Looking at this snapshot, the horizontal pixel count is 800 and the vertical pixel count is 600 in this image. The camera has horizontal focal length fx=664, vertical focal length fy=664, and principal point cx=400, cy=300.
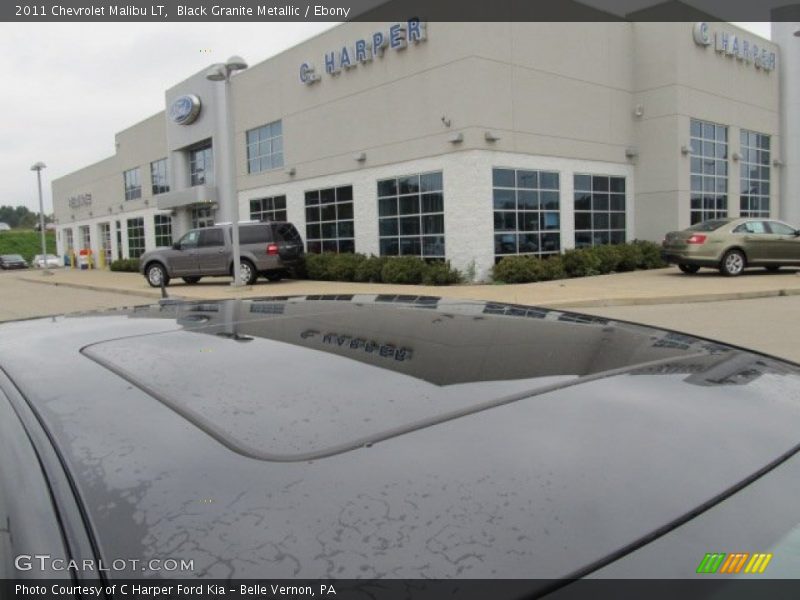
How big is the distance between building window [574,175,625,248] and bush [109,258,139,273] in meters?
24.6

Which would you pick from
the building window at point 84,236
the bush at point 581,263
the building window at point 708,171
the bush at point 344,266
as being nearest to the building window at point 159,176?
the building window at point 84,236

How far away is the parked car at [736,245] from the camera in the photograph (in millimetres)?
17703

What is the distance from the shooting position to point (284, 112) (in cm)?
2567

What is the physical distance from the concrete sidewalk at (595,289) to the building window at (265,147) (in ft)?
→ 23.0

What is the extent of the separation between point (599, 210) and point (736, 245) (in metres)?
5.55

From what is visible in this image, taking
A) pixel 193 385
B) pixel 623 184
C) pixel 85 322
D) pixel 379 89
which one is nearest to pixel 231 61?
pixel 379 89

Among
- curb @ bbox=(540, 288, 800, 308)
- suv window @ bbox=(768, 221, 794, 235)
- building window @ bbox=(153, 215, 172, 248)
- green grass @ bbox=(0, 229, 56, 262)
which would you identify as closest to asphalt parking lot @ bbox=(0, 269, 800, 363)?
curb @ bbox=(540, 288, 800, 308)

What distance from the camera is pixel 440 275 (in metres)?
18.3

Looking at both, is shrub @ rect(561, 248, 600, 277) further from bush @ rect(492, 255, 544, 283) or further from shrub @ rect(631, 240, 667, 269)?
shrub @ rect(631, 240, 667, 269)

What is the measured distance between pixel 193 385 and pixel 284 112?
25441 millimetres

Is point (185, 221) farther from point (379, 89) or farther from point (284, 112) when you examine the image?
point (379, 89)

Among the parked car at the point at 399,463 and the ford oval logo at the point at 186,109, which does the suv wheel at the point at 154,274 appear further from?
the parked car at the point at 399,463

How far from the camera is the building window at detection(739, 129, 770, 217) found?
2731 cm

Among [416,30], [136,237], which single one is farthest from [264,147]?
[136,237]
